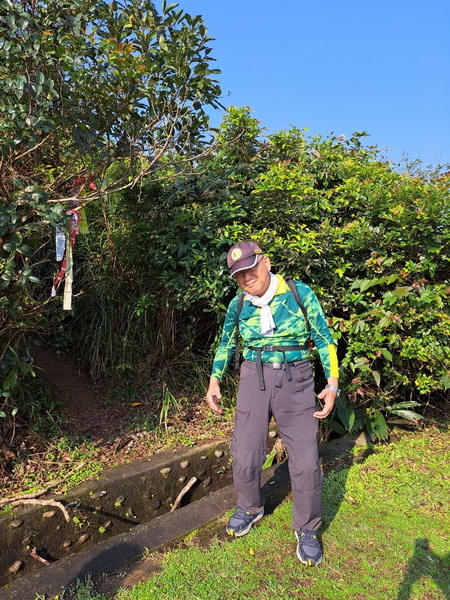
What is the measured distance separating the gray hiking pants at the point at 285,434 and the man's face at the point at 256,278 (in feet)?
1.54

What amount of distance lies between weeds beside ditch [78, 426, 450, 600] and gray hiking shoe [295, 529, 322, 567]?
0.15 feet

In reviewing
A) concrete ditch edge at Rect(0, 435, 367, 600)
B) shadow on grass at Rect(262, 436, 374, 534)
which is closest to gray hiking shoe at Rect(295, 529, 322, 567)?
shadow on grass at Rect(262, 436, 374, 534)

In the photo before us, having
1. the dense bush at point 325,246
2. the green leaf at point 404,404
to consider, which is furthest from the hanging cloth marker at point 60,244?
the green leaf at point 404,404

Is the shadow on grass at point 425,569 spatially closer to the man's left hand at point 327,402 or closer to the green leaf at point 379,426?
the man's left hand at point 327,402

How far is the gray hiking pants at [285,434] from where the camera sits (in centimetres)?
279

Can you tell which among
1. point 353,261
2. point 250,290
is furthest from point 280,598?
point 353,261

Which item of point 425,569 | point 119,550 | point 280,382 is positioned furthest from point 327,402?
point 119,550

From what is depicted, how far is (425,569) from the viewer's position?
2.65 meters

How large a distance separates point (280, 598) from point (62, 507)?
148 centimetres

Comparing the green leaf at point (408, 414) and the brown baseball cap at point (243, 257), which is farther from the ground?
the brown baseball cap at point (243, 257)

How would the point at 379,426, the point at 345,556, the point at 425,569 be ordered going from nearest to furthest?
the point at 425,569
the point at 345,556
the point at 379,426

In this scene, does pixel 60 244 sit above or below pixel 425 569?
above

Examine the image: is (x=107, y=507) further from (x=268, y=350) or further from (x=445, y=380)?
(x=445, y=380)

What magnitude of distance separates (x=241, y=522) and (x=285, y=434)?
2.15 feet
